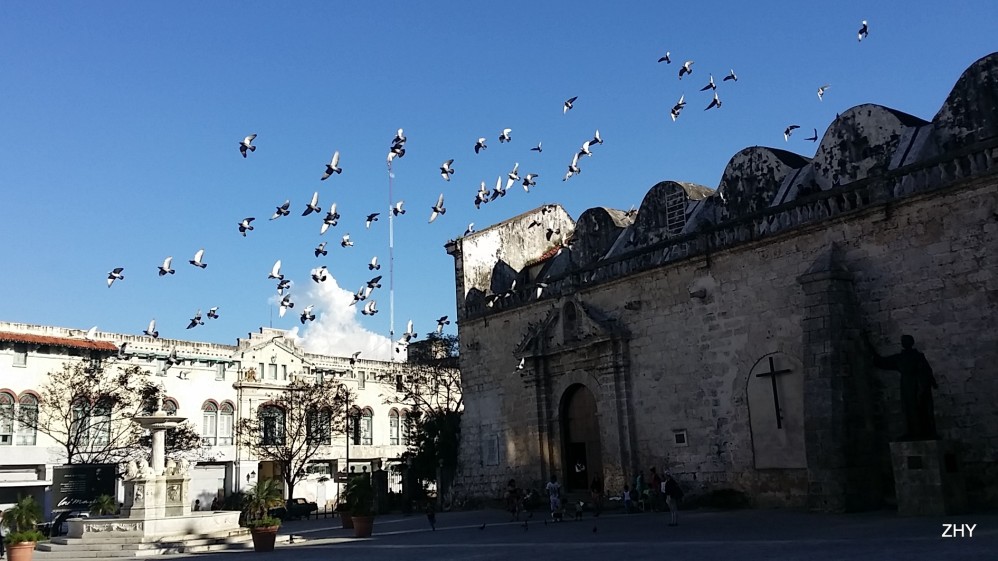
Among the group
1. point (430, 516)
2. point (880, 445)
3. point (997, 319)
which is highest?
point (997, 319)

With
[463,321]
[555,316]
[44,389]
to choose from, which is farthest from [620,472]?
[44,389]

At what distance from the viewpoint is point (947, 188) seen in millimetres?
15641

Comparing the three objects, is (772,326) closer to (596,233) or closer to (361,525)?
(596,233)

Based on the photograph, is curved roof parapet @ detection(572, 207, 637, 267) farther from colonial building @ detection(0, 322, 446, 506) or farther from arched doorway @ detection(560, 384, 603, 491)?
colonial building @ detection(0, 322, 446, 506)

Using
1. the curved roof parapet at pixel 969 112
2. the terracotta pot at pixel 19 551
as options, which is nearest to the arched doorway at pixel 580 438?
the curved roof parapet at pixel 969 112

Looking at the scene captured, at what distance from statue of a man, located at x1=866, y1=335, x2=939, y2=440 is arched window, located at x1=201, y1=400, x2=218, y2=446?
35147 millimetres

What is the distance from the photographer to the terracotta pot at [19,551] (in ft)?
50.1

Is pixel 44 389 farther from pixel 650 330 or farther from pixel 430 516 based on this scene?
pixel 650 330

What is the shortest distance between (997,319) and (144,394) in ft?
109

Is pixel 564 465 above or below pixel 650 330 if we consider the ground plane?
below

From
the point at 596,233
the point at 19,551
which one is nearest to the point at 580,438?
the point at 596,233

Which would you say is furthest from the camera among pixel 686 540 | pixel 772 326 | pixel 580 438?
pixel 580 438

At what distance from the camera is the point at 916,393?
14289 millimetres

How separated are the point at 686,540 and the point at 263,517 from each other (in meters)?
8.89
